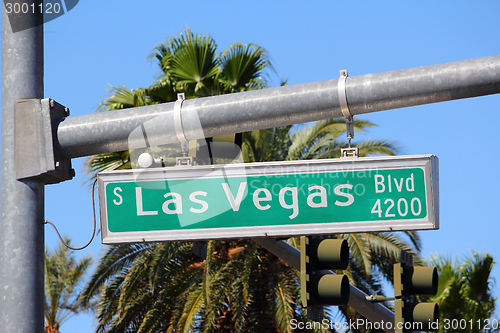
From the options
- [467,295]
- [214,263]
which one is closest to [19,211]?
[214,263]

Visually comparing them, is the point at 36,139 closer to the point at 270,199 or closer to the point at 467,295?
the point at 270,199

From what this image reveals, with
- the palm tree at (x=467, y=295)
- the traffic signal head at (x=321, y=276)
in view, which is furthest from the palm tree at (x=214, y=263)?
the traffic signal head at (x=321, y=276)

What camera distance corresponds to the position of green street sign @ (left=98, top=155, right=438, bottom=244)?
168 inches

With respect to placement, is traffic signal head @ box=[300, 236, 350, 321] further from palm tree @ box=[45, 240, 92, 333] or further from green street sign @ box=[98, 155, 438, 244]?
palm tree @ box=[45, 240, 92, 333]

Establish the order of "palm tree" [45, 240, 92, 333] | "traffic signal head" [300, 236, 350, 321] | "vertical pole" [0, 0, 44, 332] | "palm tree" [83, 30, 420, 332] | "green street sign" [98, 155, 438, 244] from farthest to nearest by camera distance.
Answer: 1. "palm tree" [45, 240, 92, 333]
2. "palm tree" [83, 30, 420, 332]
3. "traffic signal head" [300, 236, 350, 321]
4. "green street sign" [98, 155, 438, 244]
5. "vertical pole" [0, 0, 44, 332]

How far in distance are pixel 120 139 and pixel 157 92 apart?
14.3m

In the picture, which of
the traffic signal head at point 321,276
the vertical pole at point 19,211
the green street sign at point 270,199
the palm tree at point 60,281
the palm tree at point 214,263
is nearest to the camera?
the vertical pole at point 19,211

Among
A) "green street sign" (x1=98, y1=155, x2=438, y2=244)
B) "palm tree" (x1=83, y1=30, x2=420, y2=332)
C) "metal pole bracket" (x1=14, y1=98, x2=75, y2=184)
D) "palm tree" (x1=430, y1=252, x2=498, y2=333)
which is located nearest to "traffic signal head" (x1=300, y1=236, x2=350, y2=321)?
"green street sign" (x1=98, y1=155, x2=438, y2=244)

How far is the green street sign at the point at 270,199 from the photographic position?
427cm

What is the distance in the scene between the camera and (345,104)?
4062mm

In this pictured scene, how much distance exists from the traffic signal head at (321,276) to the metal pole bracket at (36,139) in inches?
80.8

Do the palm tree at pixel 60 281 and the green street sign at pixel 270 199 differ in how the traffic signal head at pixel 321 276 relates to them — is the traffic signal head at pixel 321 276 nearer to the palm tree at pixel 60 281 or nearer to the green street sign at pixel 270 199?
the green street sign at pixel 270 199

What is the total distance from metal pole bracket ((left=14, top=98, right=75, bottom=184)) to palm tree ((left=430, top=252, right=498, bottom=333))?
60.3 ft

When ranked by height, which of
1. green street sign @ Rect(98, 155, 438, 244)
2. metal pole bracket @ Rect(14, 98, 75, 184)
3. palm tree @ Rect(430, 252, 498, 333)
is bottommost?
palm tree @ Rect(430, 252, 498, 333)
